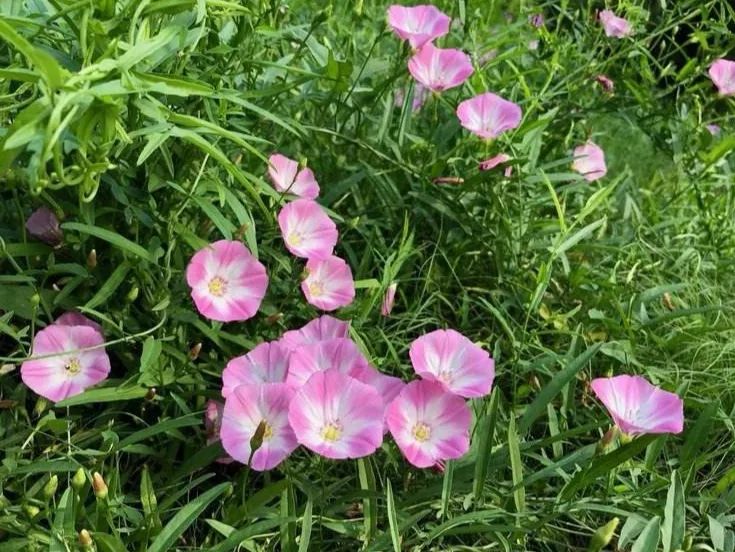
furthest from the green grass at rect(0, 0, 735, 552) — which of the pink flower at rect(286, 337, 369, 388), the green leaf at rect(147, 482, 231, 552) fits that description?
the pink flower at rect(286, 337, 369, 388)

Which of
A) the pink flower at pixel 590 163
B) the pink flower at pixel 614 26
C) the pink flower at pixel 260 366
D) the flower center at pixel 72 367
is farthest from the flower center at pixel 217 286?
the pink flower at pixel 614 26

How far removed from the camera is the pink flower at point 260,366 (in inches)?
49.5

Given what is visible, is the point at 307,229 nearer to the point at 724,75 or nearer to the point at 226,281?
the point at 226,281

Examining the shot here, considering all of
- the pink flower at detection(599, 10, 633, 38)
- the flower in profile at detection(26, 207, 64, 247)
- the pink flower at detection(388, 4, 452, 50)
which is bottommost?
the flower in profile at detection(26, 207, 64, 247)

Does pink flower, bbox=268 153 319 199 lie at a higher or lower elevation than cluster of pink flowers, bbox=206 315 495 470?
higher

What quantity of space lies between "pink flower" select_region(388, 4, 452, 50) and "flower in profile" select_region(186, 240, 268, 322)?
0.57m

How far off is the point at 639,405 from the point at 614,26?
0.98 m

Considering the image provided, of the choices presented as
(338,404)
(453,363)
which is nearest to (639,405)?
(453,363)

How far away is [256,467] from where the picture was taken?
1146mm

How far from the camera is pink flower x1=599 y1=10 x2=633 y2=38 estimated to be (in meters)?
1.93

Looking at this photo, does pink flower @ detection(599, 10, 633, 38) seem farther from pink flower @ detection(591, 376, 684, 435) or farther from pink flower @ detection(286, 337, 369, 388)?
pink flower @ detection(286, 337, 369, 388)

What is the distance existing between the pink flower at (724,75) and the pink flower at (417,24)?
0.59 m

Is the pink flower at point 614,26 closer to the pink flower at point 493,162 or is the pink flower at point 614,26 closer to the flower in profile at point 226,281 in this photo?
the pink flower at point 493,162

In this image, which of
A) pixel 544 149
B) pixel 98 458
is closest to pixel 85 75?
pixel 98 458
